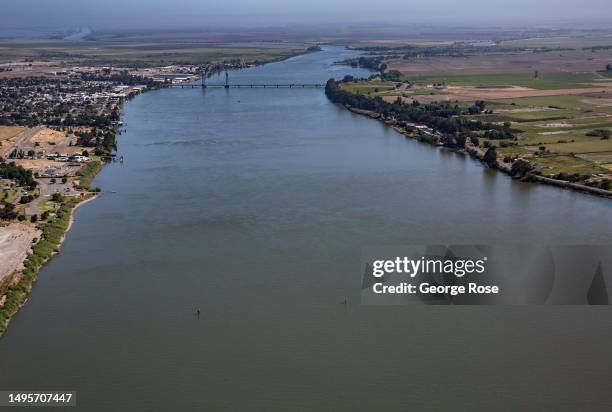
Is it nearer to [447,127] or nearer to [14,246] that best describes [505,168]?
[447,127]

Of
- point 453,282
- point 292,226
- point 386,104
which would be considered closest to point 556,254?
point 453,282

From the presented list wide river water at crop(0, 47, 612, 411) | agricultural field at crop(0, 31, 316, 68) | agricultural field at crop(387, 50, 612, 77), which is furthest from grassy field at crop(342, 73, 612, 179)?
agricultural field at crop(0, 31, 316, 68)

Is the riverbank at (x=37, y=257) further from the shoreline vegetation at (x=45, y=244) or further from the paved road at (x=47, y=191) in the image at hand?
the paved road at (x=47, y=191)

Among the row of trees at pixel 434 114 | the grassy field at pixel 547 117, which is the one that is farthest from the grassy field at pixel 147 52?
the row of trees at pixel 434 114

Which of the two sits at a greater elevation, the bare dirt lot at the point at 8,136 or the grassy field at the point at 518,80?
the grassy field at the point at 518,80

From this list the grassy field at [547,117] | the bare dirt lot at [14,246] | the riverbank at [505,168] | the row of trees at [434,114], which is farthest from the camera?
the row of trees at [434,114]

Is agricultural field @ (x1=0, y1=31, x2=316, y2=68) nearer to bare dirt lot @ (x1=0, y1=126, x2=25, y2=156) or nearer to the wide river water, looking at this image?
bare dirt lot @ (x1=0, y1=126, x2=25, y2=156)
